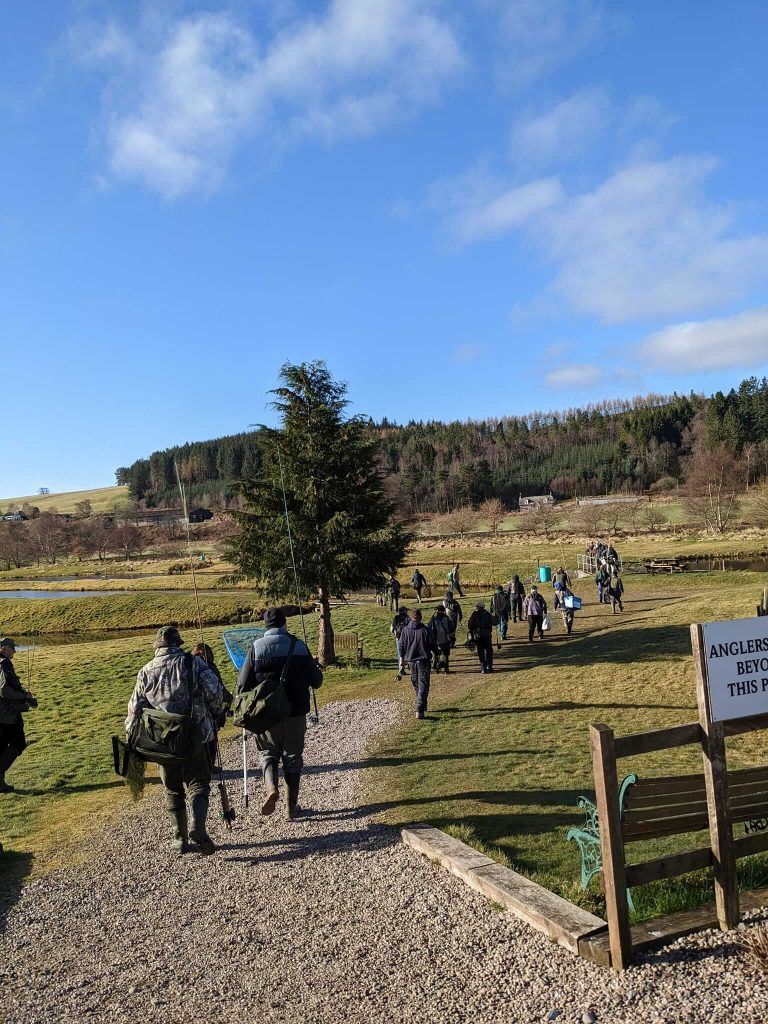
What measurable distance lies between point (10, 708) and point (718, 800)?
26.5 ft

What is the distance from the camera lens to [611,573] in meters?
25.0

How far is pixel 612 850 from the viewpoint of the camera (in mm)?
4242

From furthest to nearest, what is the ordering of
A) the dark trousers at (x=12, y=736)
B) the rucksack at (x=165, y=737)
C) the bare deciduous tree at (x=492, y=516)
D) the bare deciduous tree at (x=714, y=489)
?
the bare deciduous tree at (x=492, y=516), the bare deciduous tree at (x=714, y=489), the dark trousers at (x=12, y=736), the rucksack at (x=165, y=737)

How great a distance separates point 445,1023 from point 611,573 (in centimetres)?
2250

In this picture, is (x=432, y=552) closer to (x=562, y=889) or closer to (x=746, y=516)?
(x=746, y=516)

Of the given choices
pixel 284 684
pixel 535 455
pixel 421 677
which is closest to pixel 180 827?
pixel 284 684

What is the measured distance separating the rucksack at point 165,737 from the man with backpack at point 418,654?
634 cm

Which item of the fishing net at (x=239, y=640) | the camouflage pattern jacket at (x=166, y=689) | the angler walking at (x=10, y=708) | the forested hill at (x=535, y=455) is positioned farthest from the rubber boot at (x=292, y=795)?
the forested hill at (x=535, y=455)

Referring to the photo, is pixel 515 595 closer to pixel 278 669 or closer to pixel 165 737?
pixel 278 669

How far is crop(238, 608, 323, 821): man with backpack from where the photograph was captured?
7.33 m

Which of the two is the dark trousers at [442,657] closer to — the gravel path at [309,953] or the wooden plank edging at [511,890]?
the gravel path at [309,953]

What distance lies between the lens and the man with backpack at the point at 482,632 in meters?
16.5

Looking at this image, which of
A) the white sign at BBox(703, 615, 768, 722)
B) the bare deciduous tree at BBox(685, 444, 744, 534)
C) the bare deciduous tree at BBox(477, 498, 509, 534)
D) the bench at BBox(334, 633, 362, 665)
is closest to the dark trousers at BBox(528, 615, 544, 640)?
the bench at BBox(334, 633, 362, 665)

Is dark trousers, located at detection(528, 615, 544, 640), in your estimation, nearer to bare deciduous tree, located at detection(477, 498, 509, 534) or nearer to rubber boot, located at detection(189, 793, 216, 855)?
rubber boot, located at detection(189, 793, 216, 855)
